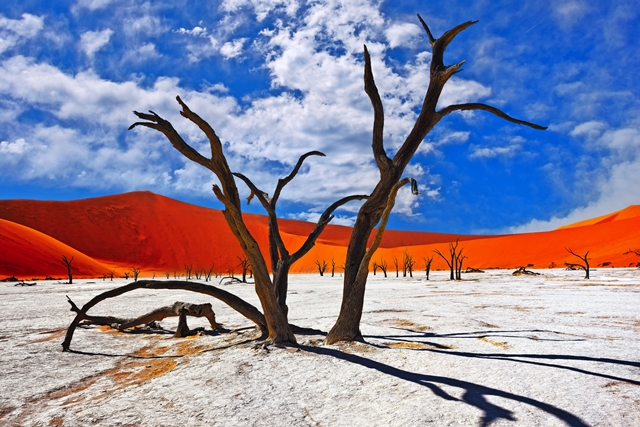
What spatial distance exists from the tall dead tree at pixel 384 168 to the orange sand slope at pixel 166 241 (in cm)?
4269

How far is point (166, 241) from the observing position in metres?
77.3

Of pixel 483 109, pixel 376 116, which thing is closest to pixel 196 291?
pixel 376 116

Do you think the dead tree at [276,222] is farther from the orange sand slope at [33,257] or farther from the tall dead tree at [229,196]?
the orange sand slope at [33,257]

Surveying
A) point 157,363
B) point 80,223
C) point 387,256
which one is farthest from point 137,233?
point 157,363

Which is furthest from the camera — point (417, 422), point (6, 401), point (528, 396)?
point (6, 401)

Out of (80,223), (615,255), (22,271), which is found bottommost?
(22,271)

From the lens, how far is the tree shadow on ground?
2.48 meters

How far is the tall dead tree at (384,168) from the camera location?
462 centimetres

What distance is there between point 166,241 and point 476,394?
80.3 m

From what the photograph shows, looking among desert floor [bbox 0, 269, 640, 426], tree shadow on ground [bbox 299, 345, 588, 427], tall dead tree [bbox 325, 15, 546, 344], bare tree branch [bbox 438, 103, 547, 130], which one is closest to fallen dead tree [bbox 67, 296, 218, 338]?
desert floor [bbox 0, 269, 640, 426]

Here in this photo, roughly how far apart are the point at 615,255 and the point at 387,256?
35.0 m

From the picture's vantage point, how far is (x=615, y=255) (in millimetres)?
41906

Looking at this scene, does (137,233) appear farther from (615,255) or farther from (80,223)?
(615,255)

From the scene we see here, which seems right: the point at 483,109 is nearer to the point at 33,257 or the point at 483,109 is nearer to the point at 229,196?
the point at 229,196
